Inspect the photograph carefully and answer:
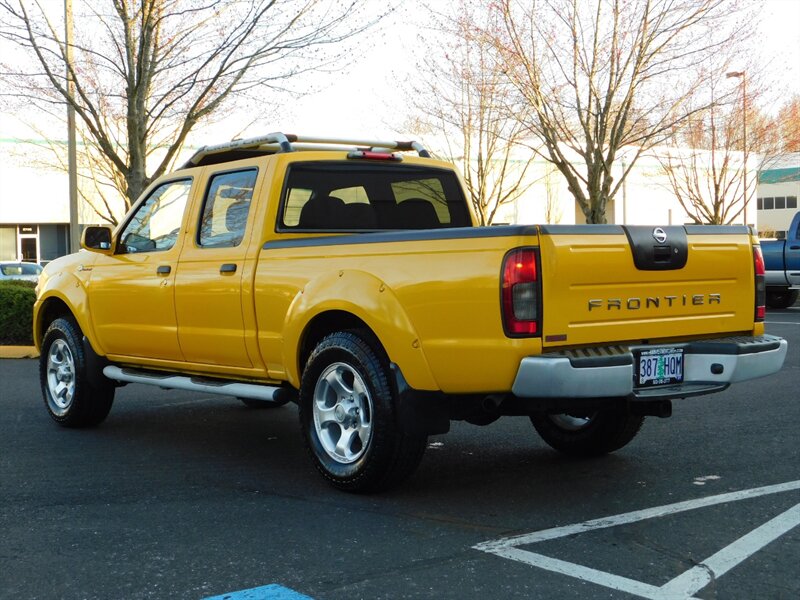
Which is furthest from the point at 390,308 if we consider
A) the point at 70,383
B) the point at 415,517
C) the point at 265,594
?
the point at 70,383

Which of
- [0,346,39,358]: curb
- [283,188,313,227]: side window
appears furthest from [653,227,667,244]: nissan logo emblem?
[0,346,39,358]: curb

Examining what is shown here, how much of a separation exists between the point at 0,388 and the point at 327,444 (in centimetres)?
574

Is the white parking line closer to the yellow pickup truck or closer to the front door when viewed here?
the yellow pickup truck

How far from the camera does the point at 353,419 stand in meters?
5.69

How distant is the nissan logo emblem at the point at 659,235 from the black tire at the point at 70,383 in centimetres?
443

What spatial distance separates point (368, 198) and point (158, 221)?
5.24 ft

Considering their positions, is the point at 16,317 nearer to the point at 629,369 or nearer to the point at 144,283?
the point at 144,283

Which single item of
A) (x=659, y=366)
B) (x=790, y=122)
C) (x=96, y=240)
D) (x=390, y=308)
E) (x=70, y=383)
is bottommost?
(x=70, y=383)

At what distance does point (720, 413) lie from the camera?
8273mm

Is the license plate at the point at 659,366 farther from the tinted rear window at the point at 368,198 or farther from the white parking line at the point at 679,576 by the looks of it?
the tinted rear window at the point at 368,198

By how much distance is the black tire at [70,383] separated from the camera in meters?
7.74

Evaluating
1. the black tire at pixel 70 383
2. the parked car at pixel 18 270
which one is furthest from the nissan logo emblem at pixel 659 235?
the parked car at pixel 18 270

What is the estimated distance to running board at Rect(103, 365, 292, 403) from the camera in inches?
244

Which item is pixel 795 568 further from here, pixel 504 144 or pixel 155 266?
pixel 504 144
